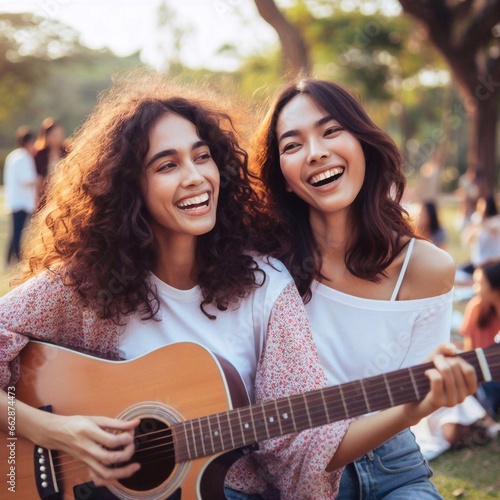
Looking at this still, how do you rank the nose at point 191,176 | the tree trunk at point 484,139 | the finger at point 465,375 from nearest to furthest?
1. the finger at point 465,375
2. the nose at point 191,176
3. the tree trunk at point 484,139

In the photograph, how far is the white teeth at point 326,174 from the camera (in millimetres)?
2488

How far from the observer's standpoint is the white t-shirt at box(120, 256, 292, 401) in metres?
2.36

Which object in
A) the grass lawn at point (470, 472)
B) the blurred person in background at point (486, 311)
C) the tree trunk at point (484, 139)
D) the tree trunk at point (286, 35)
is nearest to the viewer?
the grass lawn at point (470, 472)

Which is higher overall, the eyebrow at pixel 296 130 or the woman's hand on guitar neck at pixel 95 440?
the eyebrow at pixel 296 130

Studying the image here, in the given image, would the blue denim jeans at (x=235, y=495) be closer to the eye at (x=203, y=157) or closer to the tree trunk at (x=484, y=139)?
the eye at (x=203, y=157)

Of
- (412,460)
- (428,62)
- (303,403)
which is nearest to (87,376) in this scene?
(303,403)

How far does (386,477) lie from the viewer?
7.52 feet

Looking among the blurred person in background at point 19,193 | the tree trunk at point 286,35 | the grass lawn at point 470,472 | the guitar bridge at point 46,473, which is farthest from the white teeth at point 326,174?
the blurred person in background at point 19,193

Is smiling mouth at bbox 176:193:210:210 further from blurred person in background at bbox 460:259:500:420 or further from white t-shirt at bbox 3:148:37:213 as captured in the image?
white t-shirt at bbox 3:148:37:213

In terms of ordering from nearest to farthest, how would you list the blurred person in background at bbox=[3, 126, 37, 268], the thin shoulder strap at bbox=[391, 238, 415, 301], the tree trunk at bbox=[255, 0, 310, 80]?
the thin shoulder strap at bbox=[391, 238, 415, 301] → the tree trunk at bbox=[255, 0, 310, 80] → the blurred person in background at bbox=[3, 126, 37, 268]

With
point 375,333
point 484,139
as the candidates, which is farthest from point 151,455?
point 484,139

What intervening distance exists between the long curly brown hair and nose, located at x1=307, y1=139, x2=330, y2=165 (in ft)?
0.93

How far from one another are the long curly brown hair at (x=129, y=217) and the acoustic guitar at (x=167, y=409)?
10.2 inches

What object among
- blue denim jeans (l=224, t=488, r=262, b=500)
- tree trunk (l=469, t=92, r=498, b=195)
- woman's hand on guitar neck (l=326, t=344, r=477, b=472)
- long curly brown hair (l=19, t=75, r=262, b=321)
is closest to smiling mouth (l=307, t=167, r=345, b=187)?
long curly brown hair (l=19, t=75, r=262, b=321)
